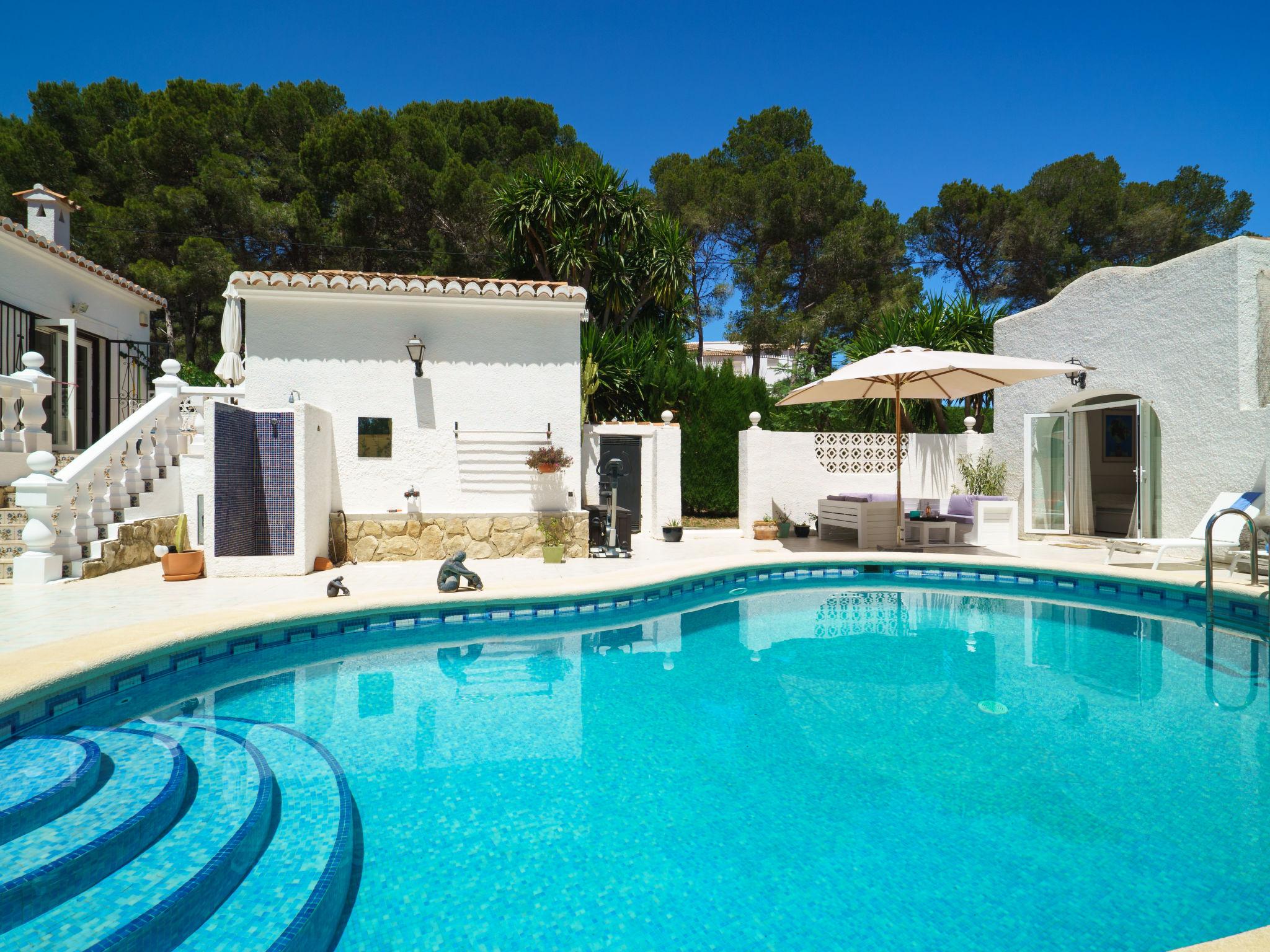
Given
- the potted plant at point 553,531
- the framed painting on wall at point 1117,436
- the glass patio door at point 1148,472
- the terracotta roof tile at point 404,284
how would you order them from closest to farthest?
the terracotta roof tile at point 404,284 < the potted plant at point 553,531 < the glass patio door at point 1148,472 < the framed painting on wall at point 1117,436

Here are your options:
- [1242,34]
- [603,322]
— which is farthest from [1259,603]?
[1242,34]

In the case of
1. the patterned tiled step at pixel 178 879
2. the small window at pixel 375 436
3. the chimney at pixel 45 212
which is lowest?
the patterned tiled step at pixel 178 879

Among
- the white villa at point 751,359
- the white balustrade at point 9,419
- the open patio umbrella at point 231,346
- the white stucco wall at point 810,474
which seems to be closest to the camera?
the white balustrade at point 9,419

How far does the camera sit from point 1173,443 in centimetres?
992

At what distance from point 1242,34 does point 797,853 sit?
20627 millimetres

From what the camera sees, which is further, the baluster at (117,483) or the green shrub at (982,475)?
the green shrub at (982,475)

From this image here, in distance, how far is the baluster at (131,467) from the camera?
8422 mm

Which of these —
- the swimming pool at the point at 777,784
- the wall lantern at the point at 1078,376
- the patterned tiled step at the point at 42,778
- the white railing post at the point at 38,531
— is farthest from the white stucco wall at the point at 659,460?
the patterned tiled step at the point at 42,778

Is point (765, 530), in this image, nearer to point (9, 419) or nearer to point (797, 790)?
point (797, 790)

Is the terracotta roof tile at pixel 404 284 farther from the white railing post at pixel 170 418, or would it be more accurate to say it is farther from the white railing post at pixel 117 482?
the white railing post at pixel 117 482

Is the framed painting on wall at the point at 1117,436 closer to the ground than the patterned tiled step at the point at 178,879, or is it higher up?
higher up

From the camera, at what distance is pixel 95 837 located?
236 cm

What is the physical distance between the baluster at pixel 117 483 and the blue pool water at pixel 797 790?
16.1 feet

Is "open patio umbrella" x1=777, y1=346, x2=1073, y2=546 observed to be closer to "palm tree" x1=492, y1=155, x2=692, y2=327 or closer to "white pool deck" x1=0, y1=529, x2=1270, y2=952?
"white pool deck" x1=0, y1=529, x2=1270, y2=952
